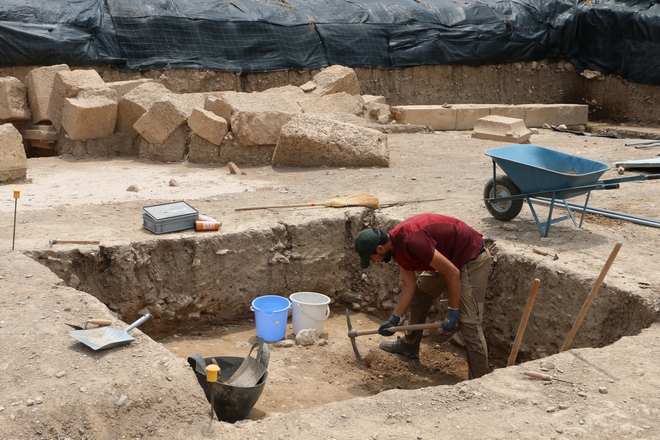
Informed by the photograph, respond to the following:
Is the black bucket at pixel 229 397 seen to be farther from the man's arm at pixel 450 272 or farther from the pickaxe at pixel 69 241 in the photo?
the pickaxe at pixel 69 241

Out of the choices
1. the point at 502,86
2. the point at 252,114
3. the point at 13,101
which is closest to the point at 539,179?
the point at 252,114

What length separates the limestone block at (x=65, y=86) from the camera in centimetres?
1084

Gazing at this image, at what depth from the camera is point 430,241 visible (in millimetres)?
4891

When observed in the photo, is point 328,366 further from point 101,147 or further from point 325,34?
Answer: point 325,34

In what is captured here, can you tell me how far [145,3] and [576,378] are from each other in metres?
11.7

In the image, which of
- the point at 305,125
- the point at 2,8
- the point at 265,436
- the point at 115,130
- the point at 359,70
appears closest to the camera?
the point at 265,436

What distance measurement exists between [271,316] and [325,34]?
32.4 feet

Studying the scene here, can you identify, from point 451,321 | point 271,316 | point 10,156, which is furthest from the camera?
point 10,156

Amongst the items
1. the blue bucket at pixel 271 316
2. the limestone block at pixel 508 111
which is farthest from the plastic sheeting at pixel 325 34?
the blue bucket at pixel 271 316

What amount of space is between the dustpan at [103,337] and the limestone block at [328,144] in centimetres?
573

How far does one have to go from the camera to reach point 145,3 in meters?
13.3

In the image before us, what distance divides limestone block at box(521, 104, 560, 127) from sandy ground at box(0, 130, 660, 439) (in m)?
5.98

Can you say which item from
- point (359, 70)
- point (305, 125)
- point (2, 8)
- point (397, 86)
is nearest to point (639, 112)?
point (397, 86)

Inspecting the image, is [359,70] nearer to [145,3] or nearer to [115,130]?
[145,3]
